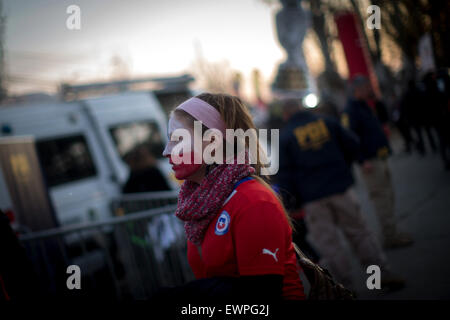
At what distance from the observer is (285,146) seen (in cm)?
410

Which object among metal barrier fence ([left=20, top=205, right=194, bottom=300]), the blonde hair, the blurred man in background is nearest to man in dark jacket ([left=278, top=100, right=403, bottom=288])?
metal barrier fence ([left=20, top=205, right=194, bottom=300])

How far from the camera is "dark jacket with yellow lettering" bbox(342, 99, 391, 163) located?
484cm

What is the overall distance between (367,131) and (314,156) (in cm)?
128

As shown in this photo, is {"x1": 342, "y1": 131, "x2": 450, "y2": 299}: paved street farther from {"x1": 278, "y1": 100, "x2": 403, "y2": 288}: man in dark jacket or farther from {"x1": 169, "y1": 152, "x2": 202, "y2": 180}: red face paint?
{"x1": 169, "y1": 152, "x2": 202, "y2": 180}: red face paint

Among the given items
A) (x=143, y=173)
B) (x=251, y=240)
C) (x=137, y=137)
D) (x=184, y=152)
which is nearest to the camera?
(x=251, y=240)

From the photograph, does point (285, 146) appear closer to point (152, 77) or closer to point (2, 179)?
point (2, 179)

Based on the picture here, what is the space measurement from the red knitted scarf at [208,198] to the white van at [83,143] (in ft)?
17.0

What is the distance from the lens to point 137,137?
792 centimetres

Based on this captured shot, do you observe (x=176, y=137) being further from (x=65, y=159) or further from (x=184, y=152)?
(x=65, y=159)

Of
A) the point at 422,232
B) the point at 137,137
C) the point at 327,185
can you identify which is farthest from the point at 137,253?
the point at 137,137

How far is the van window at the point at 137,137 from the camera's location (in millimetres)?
7614

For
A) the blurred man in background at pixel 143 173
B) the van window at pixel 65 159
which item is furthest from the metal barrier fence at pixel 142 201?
the van window at pixel 65 159
